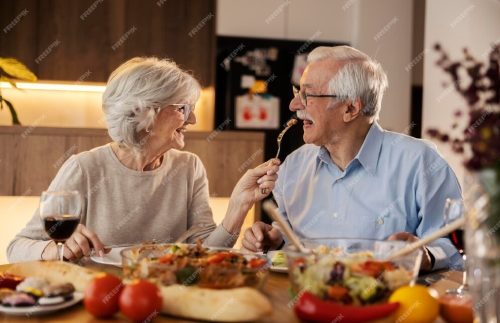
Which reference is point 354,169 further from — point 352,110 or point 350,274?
point 350,274

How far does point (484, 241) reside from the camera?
2.91 feet

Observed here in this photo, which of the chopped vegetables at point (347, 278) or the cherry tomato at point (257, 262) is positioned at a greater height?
the chopped vegetables at point (347, 278)

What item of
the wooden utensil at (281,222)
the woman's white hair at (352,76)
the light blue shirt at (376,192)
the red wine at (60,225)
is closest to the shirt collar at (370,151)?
the light blue shirt at (376,192)

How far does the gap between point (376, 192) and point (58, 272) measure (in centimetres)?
111

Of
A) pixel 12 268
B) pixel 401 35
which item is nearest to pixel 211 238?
pixel 12 268

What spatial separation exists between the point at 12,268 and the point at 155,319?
0.45 metres

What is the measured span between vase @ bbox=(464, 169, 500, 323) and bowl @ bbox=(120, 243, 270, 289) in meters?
0.44

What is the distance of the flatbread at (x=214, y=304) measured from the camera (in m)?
1.08

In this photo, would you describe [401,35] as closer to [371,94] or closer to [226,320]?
[371,94]

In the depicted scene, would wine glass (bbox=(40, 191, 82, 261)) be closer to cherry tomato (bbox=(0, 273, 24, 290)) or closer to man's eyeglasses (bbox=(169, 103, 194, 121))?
cherry tomato (bbox=(0, 273, 24, 290))

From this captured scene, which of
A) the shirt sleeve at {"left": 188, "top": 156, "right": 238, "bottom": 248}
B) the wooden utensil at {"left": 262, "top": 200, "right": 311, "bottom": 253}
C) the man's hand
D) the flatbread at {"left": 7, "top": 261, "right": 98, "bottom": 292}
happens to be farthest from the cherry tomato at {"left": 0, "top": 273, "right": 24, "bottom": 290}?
the shirt sleeve at {"left": 188, "top": 156, "right": 238, "bottom": 248}

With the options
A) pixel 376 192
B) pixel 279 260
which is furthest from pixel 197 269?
pixel 376 192

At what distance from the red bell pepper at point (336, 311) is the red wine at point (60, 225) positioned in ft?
2.03

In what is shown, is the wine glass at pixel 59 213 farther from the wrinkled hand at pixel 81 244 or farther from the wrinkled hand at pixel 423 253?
the wrinkled hand at pixel 423 253
